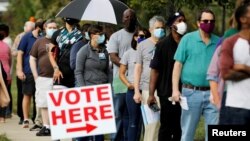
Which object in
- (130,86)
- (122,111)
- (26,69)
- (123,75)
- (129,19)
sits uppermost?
(129,19)

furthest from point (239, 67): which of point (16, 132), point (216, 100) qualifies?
point (16, 132)

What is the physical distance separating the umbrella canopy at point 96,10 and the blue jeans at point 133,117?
197 centimetres

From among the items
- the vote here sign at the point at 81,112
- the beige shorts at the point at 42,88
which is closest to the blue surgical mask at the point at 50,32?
the beige shorts at the point at 42,88

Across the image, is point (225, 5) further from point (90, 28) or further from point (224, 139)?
point (224, 139)

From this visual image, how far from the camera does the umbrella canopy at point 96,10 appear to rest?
14.9 metres

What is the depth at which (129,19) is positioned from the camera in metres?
13.5

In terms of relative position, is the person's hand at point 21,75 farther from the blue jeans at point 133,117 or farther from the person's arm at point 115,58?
the blue jeans at point 133,117

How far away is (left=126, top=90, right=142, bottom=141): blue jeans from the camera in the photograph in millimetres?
13258

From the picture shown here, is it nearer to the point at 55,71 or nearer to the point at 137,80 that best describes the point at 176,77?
the point at 137,80

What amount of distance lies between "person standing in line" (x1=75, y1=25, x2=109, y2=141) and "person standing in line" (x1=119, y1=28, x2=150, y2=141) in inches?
11.9

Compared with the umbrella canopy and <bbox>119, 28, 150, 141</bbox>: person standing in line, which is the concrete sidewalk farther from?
<bbox>119, 28, 150, 141</bbox>: person standing in line

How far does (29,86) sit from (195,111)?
6.88m

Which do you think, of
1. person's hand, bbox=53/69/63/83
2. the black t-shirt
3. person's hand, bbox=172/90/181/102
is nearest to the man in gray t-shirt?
person's hand, bbox=53/69/63/83

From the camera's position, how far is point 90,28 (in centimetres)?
1323
